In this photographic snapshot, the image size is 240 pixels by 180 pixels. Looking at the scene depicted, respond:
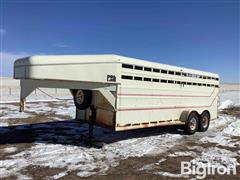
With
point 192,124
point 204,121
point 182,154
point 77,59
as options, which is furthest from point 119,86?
point 204,121

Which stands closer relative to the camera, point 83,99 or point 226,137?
point 83,99

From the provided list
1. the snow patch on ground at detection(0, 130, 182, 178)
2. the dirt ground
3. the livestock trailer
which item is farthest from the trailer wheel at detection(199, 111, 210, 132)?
the snow patch on ground at detection(0, 130, 182, 178)

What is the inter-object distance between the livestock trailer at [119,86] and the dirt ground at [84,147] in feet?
2.95

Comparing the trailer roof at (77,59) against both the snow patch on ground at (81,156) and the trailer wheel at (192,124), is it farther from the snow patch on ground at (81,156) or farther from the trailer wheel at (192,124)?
the trailer wheel at (192,124)

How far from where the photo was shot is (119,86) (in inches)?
283

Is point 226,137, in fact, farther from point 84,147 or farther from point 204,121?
point 84,147

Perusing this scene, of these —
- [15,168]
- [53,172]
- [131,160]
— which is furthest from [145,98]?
[15,168]

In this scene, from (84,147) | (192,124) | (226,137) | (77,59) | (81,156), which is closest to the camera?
(81,156)

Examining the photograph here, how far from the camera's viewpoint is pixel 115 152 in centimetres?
721

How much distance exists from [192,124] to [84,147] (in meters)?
4.62

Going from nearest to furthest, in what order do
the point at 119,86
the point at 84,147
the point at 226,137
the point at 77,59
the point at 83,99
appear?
the point at 77,59 < the point at 119,86 < the point at 84,147 < the point at 83,99 < the point at 226,137

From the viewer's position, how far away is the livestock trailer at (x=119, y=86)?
666 cm

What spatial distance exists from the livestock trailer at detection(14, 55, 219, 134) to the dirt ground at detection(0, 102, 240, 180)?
0.90 metres

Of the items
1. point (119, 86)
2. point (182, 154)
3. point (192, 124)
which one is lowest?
point (182, 154)
